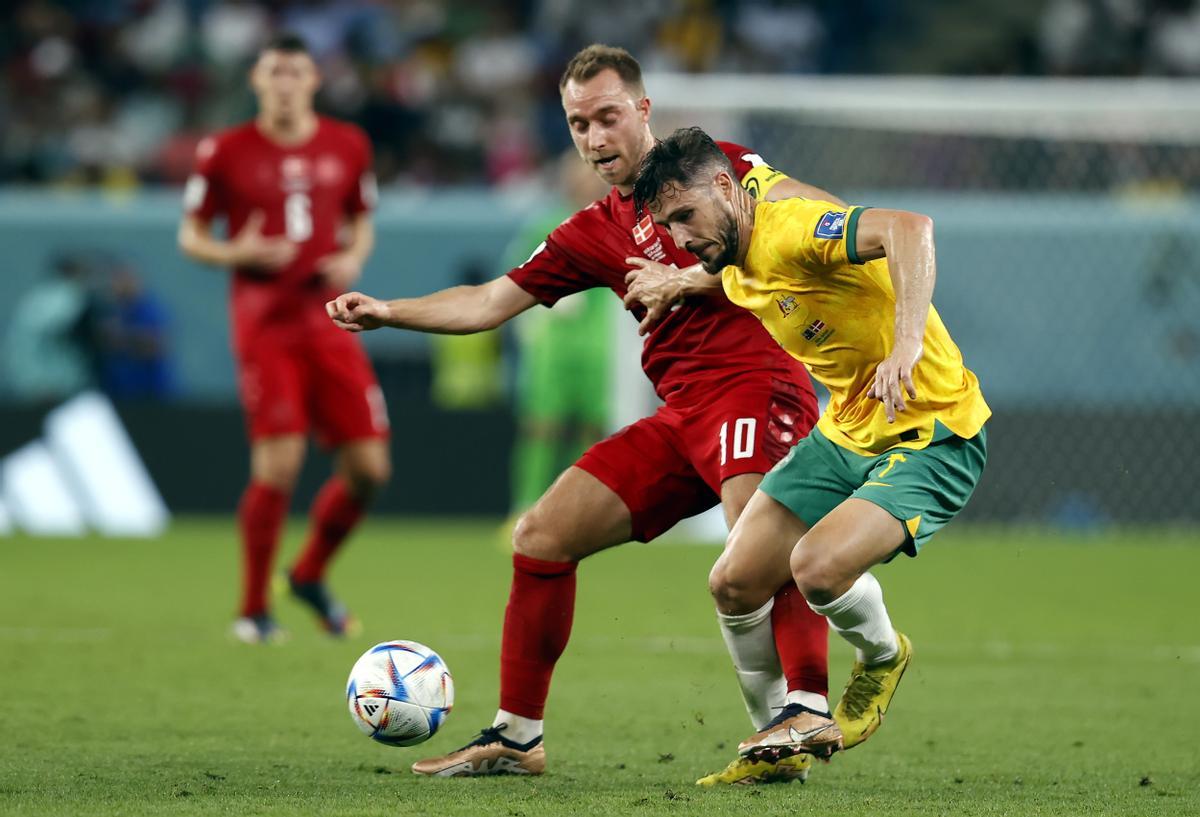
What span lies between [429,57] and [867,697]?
580 inches

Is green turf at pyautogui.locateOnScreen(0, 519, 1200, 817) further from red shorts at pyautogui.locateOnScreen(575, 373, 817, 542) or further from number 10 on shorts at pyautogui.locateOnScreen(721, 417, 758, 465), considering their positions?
number 10 on shorts at pyautogui.locateOnScreen(721, 417, 758, 465)

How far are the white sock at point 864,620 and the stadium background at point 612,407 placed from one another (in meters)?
0.35

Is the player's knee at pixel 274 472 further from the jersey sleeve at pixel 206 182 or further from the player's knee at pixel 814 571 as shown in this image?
the player's knee at pixel 814 571

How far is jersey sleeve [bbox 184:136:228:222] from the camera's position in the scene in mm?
8555

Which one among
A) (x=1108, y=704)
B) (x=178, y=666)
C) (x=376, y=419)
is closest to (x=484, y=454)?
(x=376, y=419)

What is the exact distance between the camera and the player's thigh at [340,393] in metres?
8.46

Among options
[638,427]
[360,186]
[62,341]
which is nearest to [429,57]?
[62,341]

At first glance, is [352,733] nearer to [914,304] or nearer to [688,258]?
[688,258]

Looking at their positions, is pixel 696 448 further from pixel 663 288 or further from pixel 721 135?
pixel 721 135

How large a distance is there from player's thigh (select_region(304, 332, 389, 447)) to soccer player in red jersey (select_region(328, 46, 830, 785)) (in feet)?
10.1

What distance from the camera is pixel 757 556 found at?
5000mm

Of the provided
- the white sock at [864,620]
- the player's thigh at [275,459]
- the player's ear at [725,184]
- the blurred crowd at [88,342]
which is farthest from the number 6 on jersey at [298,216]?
the blurred crowd at [88,342]

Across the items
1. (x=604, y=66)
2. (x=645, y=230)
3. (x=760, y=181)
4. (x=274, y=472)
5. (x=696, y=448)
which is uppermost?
(x=604, y=66)

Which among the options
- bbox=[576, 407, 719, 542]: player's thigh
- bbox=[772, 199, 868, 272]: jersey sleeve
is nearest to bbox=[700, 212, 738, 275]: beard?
bbox=[772, 199, 868, 272]: jersey sleeve
